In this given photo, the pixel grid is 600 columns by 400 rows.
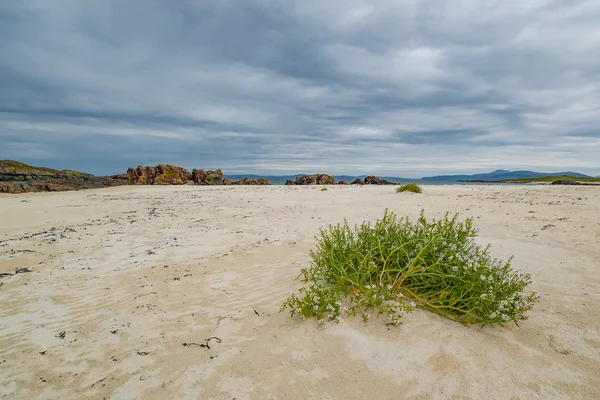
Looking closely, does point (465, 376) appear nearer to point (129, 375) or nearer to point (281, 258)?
point (129, 375)

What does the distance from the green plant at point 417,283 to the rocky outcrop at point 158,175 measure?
117 ft

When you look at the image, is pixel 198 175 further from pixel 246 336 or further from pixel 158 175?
pixel 246 336

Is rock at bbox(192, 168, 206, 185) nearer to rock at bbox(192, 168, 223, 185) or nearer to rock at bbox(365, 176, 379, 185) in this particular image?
rock at bbox(192, 168, 223, 185)

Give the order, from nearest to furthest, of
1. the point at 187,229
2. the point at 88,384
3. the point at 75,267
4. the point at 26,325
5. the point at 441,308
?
the point at 88,384 < the point at 441,308 < the point at 26,325 < the point at 75,267 < the point at 187,229

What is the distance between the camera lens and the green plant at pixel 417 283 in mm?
3252

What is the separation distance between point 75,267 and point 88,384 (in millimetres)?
4191

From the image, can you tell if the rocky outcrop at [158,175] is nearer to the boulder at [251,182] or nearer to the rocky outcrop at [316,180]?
the boulder at [251,182]

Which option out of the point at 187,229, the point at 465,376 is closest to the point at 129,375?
the point at 465,376

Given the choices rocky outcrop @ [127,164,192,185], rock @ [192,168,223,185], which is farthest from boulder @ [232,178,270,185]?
rocky outcrop @ [127,164,192,185]

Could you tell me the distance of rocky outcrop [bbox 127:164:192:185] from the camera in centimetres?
3519

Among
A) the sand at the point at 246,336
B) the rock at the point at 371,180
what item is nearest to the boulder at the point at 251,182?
the rock at the point at 371,180

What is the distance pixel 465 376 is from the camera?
260 cm

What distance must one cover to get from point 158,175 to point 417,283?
123ft

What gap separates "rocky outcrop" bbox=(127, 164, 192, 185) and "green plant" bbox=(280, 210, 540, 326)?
3556cm
